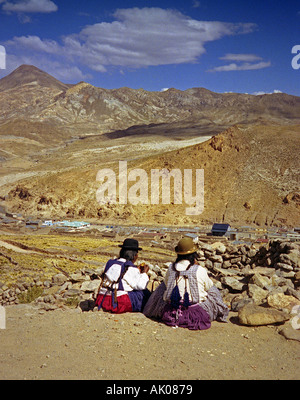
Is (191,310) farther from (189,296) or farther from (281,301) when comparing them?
(281,301)

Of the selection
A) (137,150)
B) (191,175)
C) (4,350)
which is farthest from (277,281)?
(137,150)

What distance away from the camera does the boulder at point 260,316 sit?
585 centimetres

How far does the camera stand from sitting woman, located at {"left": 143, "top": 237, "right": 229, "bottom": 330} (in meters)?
5.96

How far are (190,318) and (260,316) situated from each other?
3.52 ft

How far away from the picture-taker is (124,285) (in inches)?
257

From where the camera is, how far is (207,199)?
44031 mm

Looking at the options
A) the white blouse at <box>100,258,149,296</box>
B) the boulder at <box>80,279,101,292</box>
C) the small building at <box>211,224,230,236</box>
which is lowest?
the small building at <box>211,224,230,236</box>

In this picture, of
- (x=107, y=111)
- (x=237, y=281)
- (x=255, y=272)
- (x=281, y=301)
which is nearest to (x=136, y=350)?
(x=281, y=301)

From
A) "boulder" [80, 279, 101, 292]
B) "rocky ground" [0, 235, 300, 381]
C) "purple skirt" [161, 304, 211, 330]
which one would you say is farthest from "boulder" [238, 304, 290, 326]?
"boulder" [80, 279, 101, 292]

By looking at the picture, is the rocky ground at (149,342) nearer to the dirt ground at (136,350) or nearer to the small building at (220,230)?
the dirt ground at (136,350)

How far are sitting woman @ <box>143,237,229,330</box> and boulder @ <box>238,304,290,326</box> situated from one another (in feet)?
1.04

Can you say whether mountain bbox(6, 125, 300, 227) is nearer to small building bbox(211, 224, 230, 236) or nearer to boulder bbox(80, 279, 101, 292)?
small building bbox(211, 224, 230, 236)
